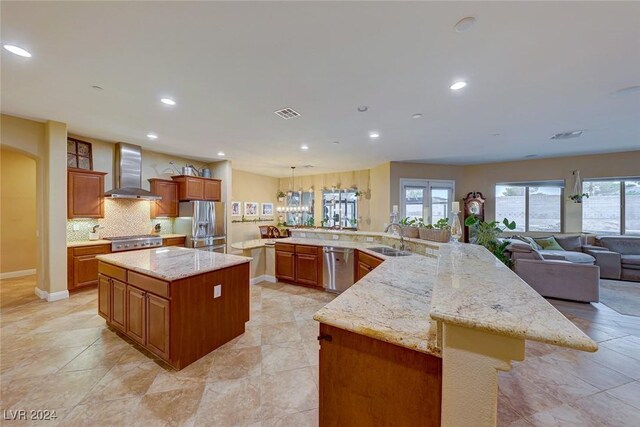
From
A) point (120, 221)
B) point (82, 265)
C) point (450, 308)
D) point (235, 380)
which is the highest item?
point (120, 221)

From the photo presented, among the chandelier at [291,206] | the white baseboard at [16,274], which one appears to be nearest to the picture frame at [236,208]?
the chandelier at [291,206]

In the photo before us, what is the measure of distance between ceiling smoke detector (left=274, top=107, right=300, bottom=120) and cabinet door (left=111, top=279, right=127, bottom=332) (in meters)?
2.79

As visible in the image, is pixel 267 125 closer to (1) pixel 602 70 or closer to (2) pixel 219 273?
(2) pixel 219 273

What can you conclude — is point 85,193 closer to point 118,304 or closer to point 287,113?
point 118,304

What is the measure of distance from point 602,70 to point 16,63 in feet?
18.6

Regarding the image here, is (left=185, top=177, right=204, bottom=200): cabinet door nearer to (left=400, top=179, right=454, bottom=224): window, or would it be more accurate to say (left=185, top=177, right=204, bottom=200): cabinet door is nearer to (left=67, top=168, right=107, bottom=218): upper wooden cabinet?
(left=67, top=168, right=107, bottom=218): upper wooden cabinet

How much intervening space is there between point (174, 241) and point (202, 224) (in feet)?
2.40

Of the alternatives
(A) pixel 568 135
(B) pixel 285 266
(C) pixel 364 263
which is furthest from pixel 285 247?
(A) pixel 568 135

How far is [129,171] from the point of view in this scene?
5184mm

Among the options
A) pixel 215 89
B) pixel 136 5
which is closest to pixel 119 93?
pixel 215 89

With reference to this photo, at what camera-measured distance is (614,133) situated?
440 centimetres

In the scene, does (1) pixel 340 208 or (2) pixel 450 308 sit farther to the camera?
(1) pixel 340 208

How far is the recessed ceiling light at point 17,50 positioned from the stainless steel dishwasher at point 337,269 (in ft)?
13.5

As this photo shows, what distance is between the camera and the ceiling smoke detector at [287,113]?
3.27 m
